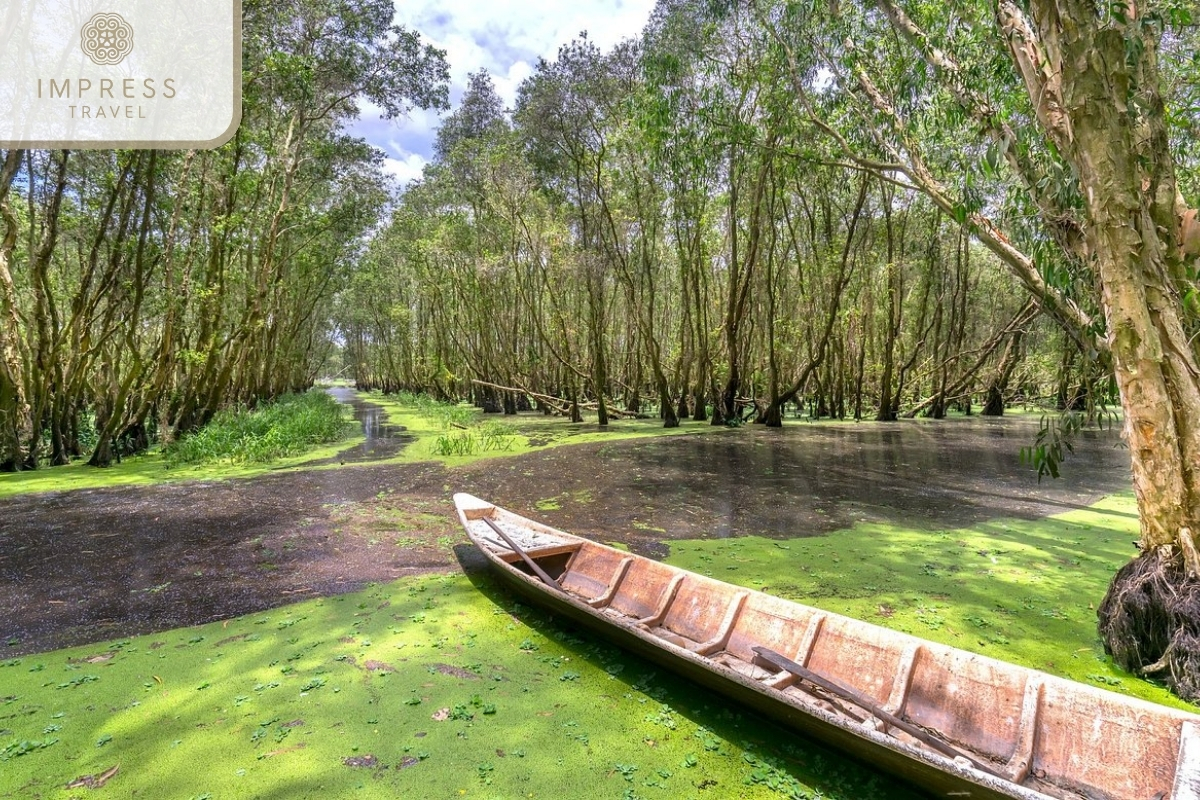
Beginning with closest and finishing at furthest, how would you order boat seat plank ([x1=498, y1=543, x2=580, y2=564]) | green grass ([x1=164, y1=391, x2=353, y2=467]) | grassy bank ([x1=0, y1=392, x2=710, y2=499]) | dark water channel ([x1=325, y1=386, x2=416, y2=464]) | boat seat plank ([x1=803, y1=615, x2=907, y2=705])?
boat seat plank ([x1=803, y1=615, x2=907, y2=705]), boat seat plank ([x1=498, y1=543, x2=580, y2=564]), grassy bank ([x1=0, y1=392, x2=710, y2=499]), green grass ([x1=164, y1=391, x2=353, y2=467]), dark water channel ([x1=325, y1=386, x2=416, y2=464])

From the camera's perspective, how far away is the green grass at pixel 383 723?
2264 millimetres

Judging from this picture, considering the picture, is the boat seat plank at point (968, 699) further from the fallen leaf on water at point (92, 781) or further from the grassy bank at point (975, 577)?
the fallen leaf on water at point (92, 781)

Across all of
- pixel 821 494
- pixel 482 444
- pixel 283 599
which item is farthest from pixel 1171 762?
pixel 482 444

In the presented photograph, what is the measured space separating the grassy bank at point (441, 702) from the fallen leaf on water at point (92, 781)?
24 mm

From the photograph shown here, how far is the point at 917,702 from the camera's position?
2.50m

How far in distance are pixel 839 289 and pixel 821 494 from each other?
8.20 metres

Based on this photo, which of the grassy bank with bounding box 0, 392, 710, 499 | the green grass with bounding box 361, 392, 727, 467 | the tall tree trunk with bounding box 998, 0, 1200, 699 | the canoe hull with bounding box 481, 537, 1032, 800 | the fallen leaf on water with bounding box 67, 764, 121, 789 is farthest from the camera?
the green grass with bounding box 361, 392, 727, 467

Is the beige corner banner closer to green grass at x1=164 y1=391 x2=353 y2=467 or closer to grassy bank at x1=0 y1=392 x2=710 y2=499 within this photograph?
grassy bank at x1=0 y1=392 x2=710 y2=499

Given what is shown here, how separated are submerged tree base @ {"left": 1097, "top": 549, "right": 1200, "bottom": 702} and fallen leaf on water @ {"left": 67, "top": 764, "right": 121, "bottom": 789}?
473cm

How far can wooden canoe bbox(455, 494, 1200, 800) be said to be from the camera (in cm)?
195

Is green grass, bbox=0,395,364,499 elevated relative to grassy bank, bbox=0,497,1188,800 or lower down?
lower down

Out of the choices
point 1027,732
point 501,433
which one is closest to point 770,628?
point 1027,732

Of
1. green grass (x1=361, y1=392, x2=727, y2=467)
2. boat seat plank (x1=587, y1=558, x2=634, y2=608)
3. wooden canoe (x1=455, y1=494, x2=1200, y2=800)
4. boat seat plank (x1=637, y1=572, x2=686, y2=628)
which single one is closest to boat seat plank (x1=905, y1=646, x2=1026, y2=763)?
wooden canoe (x1=455, y1=494, x2=1200, y2=800)

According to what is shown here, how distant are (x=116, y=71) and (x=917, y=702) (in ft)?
38.7
